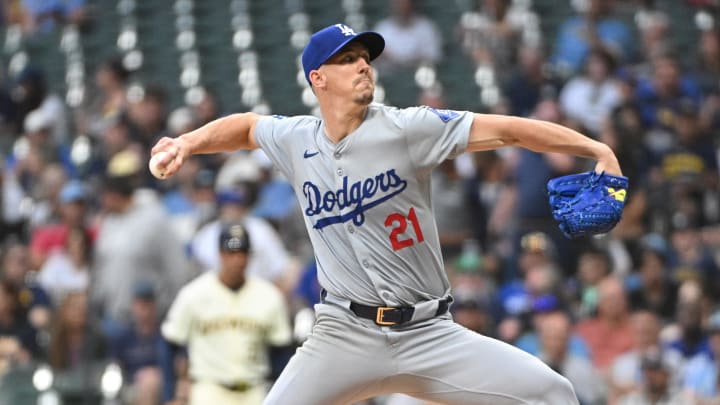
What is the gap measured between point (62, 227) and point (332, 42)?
7.09 meters

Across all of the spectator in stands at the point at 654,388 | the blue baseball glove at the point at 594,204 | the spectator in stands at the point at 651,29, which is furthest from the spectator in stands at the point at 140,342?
the spectator in stands at the point at 651,29

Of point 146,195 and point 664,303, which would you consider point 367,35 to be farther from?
point 146,195

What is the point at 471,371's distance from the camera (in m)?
5.34

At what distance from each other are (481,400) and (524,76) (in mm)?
7237

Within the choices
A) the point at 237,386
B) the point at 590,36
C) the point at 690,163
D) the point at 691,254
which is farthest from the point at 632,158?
the point at 237,386

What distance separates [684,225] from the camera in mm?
10320

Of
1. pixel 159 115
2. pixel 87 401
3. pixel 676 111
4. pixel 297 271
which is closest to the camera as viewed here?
pixel 87 401

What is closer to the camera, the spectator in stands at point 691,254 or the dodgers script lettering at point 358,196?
the dodgers script lettering at point 358,196

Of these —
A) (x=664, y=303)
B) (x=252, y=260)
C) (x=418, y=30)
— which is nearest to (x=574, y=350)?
(x=664, y=303)

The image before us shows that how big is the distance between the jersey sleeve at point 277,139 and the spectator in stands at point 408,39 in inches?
313

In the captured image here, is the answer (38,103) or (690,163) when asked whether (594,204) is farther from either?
(38,103)

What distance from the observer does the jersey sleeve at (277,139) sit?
565cm

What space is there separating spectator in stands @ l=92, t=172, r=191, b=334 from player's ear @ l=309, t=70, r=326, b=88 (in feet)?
15.8

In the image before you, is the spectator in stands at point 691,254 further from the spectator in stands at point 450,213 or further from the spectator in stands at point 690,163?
the spectator in stands at point 450,213
